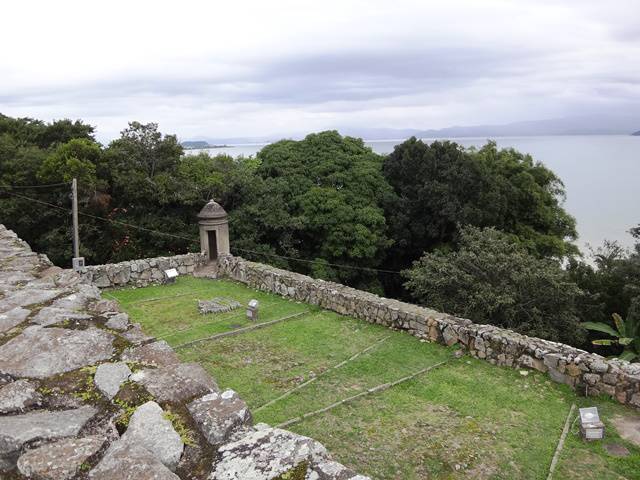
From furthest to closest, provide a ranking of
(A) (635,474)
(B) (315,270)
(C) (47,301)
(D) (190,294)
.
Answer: (B) (315,270) → (D) (190,294) → (A) (635,474) → (C) (47,301)

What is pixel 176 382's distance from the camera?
272cm

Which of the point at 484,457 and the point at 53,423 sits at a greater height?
the point at 53,423

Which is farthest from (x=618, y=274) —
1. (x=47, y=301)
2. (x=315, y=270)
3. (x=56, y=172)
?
(x=56, y=172)

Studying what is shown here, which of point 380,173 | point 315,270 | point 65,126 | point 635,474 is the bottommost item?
point 315,270

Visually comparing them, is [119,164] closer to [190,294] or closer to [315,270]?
[315,270]

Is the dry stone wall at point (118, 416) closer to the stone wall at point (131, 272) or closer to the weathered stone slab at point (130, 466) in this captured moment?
the weathered stone slab at point (130, 466)

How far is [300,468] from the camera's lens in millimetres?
2078

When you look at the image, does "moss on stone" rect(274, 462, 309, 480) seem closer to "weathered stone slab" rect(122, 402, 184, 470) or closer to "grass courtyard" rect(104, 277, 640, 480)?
"weathered stone slab" rect(122, 402, 184, 470)

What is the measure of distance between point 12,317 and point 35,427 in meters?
1.78

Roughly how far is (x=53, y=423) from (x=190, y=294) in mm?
10433

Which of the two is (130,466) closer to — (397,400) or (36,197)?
(397,400)

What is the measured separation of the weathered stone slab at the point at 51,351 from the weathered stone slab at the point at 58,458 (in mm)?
801

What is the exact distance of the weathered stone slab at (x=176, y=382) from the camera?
2613 millimetres

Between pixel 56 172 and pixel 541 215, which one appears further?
pixel 541 215
